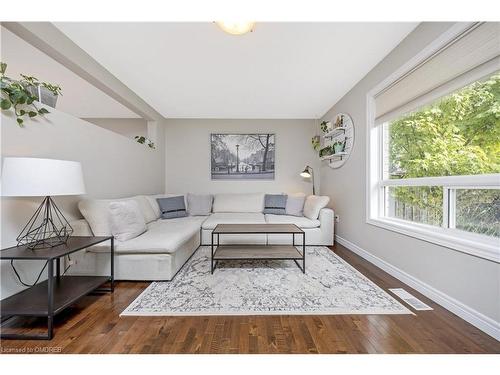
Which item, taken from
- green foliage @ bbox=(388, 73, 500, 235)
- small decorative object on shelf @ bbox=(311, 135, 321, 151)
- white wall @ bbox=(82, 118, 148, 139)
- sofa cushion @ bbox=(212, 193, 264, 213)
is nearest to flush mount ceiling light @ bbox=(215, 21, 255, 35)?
green foliage @ bbox=(388, 73, 500, 235)

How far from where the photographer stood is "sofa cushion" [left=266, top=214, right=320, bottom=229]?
139 inches

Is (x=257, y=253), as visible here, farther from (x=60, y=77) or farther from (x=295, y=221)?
(x=60, y=77)

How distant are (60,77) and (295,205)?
392 cm

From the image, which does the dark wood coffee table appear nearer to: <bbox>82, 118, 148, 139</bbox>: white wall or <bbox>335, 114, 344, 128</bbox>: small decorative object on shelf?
<bbox>335, 114, 344, 128</bbox>: small decorative object on shelf

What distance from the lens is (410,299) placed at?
1.89m

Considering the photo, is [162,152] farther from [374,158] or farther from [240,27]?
[374,158]

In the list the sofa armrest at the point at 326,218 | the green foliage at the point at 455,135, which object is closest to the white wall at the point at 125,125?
the sofa armrest at the point at 326,218

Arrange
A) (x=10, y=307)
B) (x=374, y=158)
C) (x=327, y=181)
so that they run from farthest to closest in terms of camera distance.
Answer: (x=327, y=181) → (x=374, y=158) → (x=10, y=307)

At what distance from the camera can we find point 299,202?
4047mm

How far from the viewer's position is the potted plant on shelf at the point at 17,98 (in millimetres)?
1610

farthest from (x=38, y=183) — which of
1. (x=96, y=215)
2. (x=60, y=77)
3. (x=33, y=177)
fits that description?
(x=60, y=77)

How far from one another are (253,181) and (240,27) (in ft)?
10.9

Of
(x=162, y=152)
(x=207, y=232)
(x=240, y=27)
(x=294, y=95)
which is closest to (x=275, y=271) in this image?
(x=207, y=232)

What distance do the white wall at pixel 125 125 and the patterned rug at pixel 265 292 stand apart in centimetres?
356
